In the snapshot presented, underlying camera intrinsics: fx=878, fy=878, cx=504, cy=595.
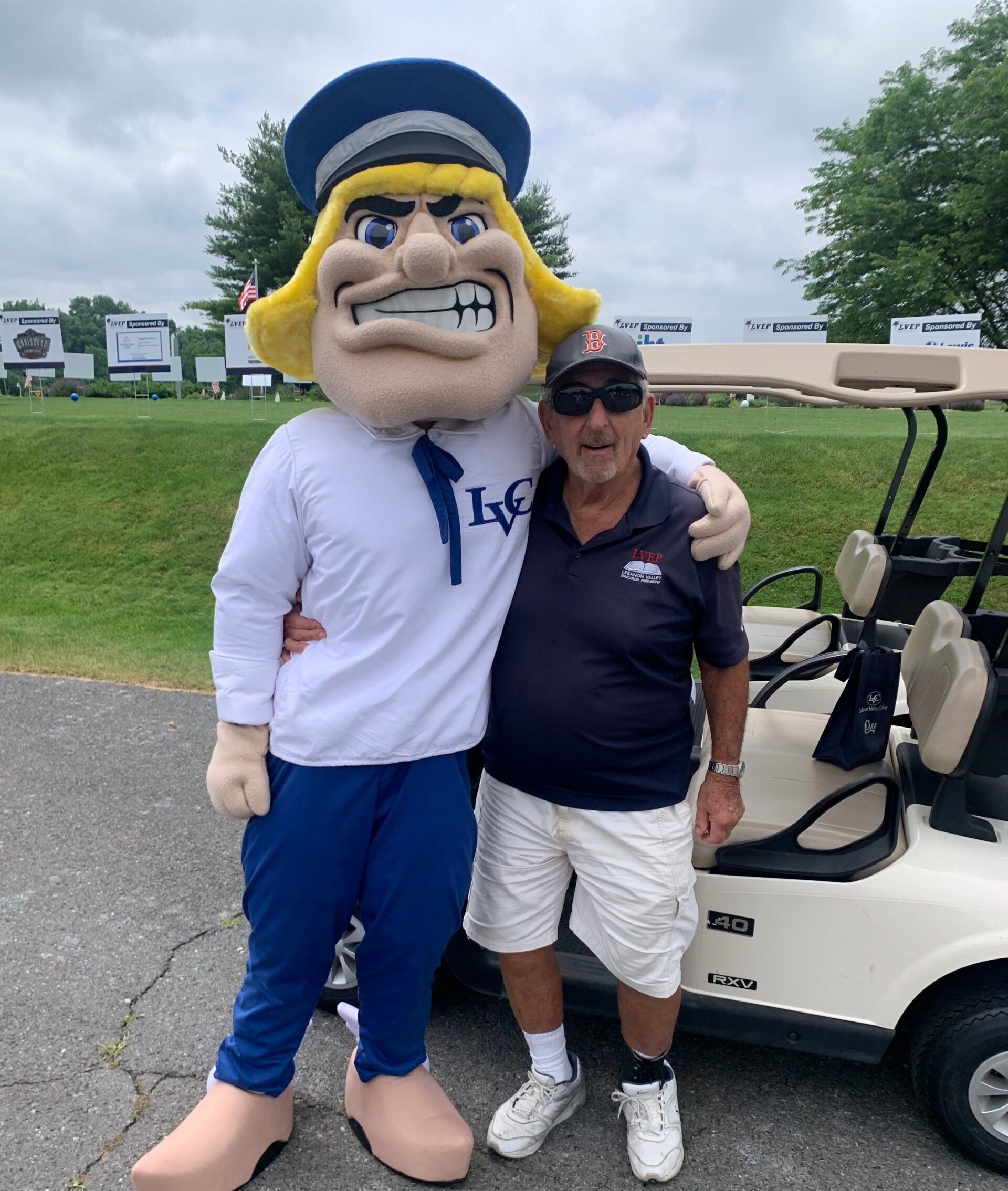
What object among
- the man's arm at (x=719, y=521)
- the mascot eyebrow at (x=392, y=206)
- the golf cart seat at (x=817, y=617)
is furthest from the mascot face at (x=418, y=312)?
the golf cart seat at (x=817, y=617)

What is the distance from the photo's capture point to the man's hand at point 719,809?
199cm

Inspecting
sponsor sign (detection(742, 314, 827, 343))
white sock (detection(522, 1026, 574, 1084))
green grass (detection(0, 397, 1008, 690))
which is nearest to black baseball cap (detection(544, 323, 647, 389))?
white sock (detection(522, 1026, 574, 1084))

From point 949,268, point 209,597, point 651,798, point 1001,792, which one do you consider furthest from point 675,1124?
point 949,268

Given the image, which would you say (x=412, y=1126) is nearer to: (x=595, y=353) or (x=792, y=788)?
(x=792, y=788)

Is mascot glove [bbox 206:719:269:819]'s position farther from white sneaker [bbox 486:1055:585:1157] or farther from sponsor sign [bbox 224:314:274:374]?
sponsor sign [bbox 224:314:274:374]

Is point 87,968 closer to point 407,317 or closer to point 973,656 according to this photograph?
point 407,317

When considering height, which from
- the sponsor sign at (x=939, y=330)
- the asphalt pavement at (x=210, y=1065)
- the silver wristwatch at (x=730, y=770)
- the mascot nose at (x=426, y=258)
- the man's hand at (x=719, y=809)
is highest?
the sponsor sign at (x=939, y=330)

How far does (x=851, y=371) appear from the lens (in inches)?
84.3

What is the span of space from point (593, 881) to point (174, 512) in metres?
8.20

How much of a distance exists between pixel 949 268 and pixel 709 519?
26.8 m

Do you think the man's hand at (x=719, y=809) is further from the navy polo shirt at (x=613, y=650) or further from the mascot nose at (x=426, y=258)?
the mascot nose at (x=426, y=258)

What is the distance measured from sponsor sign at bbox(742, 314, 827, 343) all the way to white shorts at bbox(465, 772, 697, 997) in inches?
370

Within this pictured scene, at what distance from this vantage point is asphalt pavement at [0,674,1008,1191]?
1.97 m

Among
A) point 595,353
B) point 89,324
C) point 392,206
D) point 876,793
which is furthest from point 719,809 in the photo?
point 89,324
